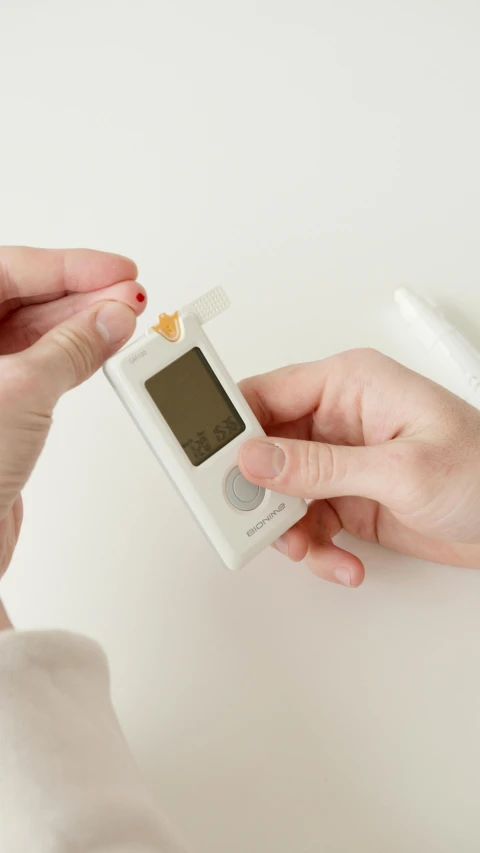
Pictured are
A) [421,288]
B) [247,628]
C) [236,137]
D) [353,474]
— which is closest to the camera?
[353,474]

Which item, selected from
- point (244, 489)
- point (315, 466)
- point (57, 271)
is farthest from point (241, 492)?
point (57, 271)

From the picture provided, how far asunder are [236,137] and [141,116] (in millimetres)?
198

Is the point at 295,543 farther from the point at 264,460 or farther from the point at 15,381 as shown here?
the point at 15,381

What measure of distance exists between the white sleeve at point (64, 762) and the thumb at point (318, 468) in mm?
271

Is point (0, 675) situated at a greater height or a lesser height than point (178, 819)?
greater

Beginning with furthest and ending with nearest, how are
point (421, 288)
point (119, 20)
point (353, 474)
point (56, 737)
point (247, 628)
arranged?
point (119, 20)
point (421, 288)
point (247, 628)
point (353, 474)
point (56, 737)

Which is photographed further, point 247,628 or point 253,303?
point 253,303

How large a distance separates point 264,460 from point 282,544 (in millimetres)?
184

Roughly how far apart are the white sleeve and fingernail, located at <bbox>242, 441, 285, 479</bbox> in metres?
0.26

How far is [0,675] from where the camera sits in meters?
0.70

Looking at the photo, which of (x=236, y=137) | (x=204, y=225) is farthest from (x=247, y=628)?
(x=236, y=137)

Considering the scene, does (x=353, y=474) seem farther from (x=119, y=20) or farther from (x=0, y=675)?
(x=119, y=20)

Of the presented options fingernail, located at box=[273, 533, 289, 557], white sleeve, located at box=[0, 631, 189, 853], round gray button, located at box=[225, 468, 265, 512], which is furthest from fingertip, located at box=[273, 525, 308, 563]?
white sleeve, located at box=[0, 631, 189, 853]

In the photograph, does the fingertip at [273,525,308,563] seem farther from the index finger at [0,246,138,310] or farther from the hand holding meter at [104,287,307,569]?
the index finger at [0,246,138,310]
